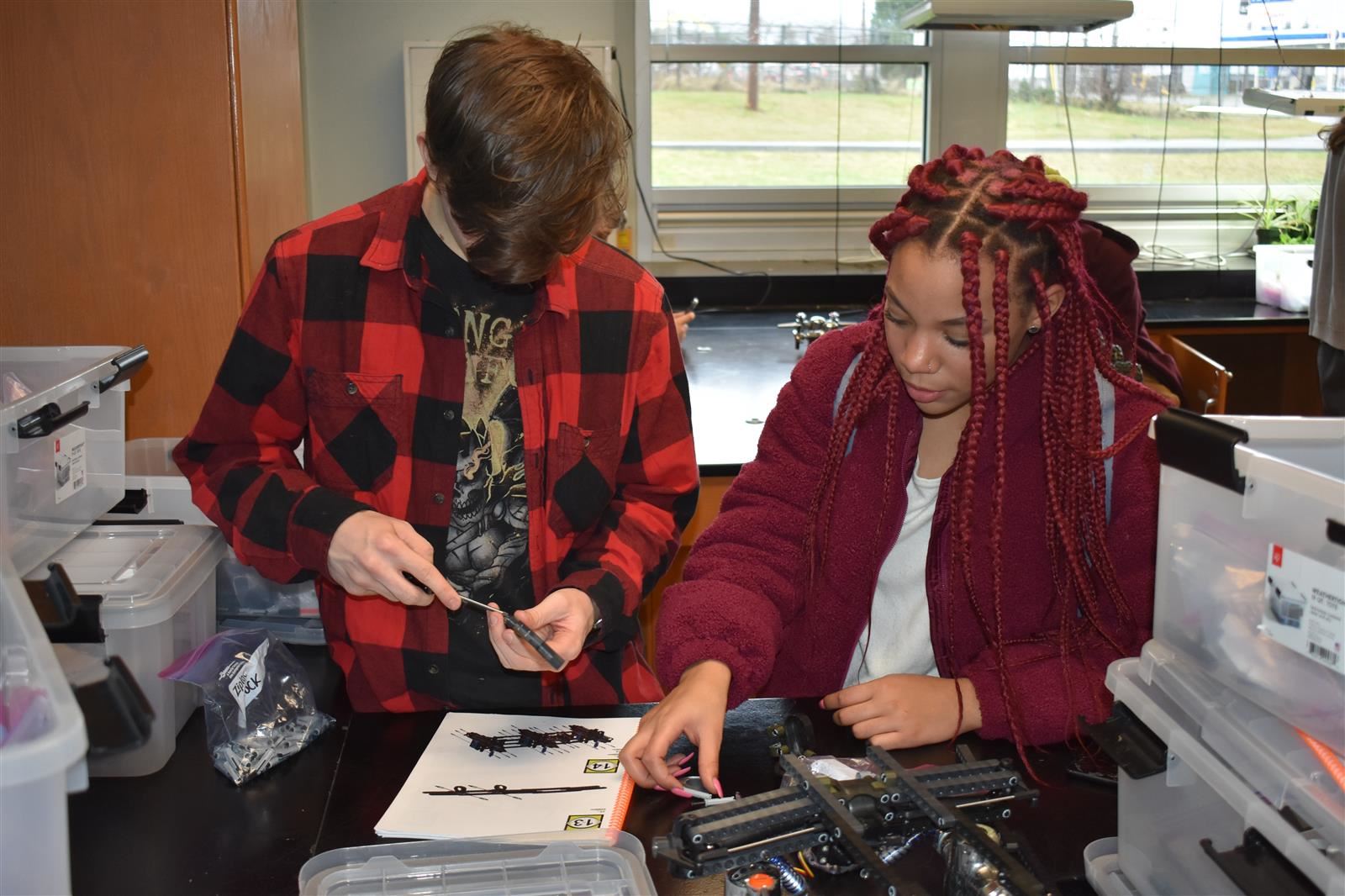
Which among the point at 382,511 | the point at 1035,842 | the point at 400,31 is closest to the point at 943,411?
the point at 1035,842

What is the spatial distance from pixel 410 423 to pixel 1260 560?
87 cm

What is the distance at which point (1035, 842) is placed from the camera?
3.40 ft

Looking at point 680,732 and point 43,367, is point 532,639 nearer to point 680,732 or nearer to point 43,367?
point 680,732

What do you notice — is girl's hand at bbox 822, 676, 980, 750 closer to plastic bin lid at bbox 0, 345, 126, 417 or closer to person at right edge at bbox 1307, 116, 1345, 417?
plastic bin lid at bbox 0, 345, 126, 417

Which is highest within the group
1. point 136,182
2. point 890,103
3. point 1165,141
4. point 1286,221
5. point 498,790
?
point 890,103

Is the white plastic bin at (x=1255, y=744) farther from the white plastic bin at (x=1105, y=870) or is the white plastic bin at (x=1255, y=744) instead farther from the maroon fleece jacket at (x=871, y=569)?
the maroon fleece jacket at (x=871, y=569)

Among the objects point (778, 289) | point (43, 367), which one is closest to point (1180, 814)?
point (43, 367)

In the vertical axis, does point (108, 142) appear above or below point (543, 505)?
above

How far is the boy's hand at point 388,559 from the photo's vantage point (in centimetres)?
117

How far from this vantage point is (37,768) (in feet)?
2.08

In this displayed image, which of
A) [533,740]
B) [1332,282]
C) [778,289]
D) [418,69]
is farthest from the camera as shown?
[778,289]

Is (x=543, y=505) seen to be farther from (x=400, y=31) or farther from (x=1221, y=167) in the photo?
(x=1221, y=167)

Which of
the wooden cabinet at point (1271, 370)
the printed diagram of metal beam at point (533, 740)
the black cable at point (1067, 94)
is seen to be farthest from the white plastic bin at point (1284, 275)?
the printed diagram of metal beam at point (533, 740)

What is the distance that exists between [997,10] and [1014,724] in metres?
2.28
